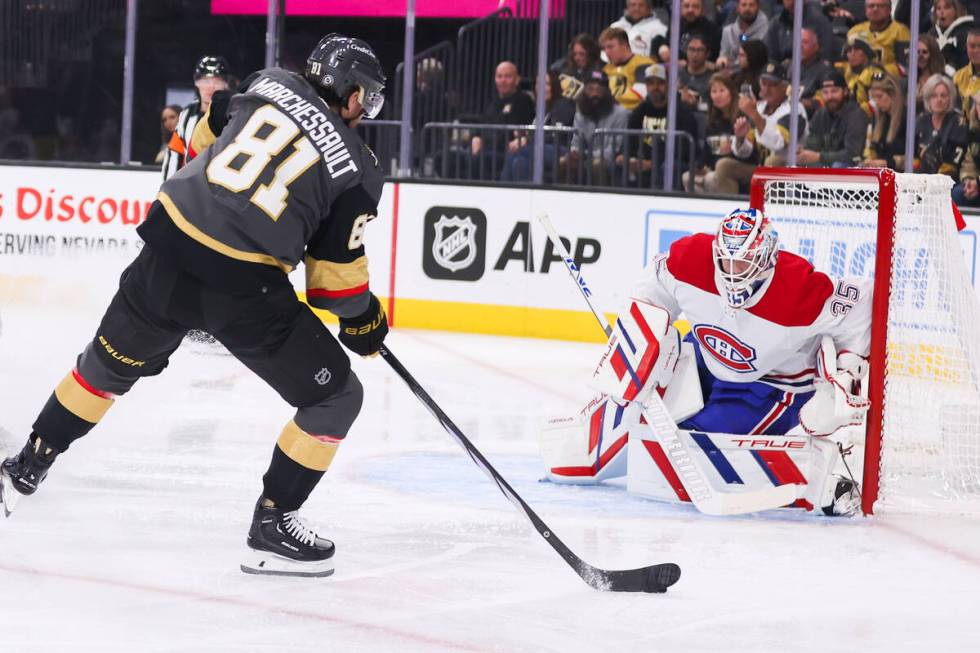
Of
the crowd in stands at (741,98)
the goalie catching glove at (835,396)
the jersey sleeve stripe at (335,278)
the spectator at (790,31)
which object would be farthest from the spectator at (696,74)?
the jersey sleeve stripe at (335,278)

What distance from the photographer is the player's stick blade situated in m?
2.94

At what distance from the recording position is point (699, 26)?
7156 millimetres

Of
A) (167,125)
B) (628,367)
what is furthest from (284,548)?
(167,125)

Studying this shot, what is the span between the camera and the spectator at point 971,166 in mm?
6438

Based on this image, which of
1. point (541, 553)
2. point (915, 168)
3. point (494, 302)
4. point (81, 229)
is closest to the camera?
point (541, 553)

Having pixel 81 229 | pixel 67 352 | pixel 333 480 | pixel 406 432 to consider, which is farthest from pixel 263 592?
pixel 81 229

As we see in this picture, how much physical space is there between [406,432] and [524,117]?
304cm

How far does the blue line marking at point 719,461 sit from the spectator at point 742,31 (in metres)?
3.75

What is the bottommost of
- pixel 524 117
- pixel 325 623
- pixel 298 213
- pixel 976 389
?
pixel 325 623

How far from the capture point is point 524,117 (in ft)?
24.1

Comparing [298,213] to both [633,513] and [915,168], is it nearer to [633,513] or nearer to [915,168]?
[633,513]

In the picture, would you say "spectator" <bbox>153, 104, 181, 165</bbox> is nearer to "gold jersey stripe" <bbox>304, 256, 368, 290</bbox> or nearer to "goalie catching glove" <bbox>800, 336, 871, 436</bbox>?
"goalie catching glove" <bbox>800, 336, 871, 436</bbox>

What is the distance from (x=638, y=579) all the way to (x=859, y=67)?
14.7ft

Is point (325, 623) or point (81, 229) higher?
point (81, 229)
